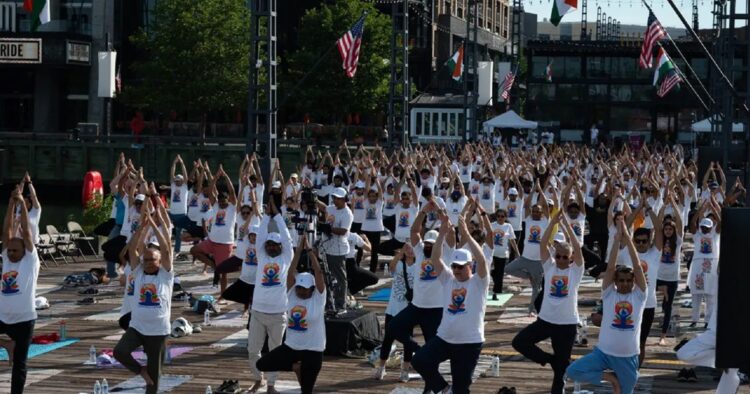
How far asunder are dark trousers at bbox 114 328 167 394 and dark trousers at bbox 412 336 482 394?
2593 mm

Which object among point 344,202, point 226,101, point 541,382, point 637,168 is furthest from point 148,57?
point 541,382

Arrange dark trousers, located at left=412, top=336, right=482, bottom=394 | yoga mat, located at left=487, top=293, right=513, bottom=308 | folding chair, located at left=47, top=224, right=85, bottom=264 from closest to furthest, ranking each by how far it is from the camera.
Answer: dark trousers, located at left=412, top=336, right=482, bottom=394
yoga mat, located at left=487, top=293, right=513, bottom=308
folding chair, located at left=47, top=224, right=85, bottom=264

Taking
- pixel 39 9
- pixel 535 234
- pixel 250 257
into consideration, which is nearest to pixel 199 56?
pixel 39 9

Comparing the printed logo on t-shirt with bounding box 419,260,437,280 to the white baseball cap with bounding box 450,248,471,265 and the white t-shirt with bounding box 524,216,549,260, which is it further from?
the white t-shirt with bounding box 524,216,549,260

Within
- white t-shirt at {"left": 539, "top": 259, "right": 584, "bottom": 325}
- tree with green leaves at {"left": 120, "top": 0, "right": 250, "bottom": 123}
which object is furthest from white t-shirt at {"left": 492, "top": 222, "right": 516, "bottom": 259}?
tree with green leaves at {"left": 120, "top": 0, "right": 250, "bottom": 123}

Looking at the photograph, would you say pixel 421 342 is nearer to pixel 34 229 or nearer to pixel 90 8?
pixel 34 229

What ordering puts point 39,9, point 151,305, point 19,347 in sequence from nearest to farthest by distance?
1. point 151,305
2. point 19,347
3. point 39,9

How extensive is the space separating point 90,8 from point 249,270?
189ft

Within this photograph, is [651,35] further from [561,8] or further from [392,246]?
[392,246]

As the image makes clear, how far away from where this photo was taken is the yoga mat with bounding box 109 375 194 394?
49.2ft

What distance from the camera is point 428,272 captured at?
1483cm

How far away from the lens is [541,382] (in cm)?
1592

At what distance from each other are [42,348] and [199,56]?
46345 mm

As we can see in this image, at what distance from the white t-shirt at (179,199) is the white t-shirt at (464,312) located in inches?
563
